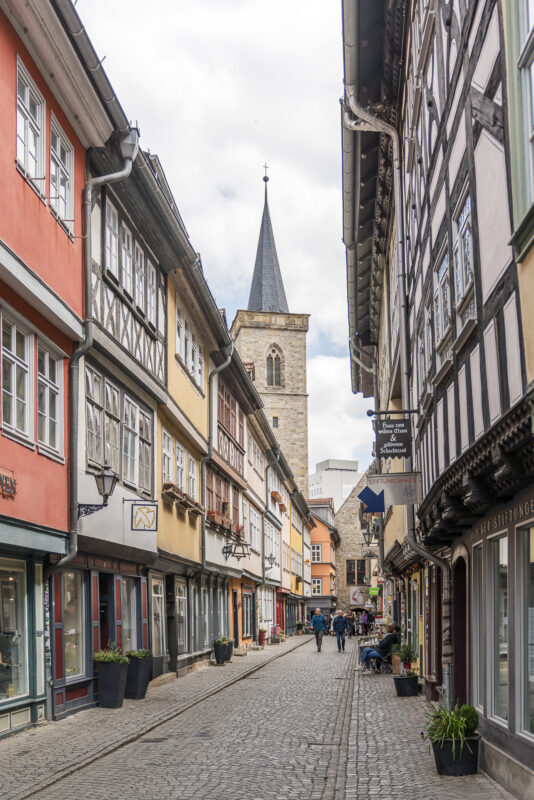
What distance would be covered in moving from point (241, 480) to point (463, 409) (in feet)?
73.6

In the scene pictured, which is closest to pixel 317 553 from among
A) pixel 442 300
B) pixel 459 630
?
pixel 459 630

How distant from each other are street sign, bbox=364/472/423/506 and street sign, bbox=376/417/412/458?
1.40ft

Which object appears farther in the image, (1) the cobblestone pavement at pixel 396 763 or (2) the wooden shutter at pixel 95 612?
(2) the wooden shutter at pixel 95 612

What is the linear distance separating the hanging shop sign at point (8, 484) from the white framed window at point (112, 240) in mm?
5089

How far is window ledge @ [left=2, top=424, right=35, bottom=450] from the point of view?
436 inches

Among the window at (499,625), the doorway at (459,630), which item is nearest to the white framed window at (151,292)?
the doorway at (459,630)

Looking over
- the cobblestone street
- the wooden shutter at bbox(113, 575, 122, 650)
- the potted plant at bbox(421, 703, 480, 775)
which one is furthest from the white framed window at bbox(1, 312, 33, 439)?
the potted plant at bbox(421, 703, 480, 775)

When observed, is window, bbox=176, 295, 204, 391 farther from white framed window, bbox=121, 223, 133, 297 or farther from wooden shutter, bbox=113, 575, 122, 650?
wooden shutter, bbox=113, 575, 122, 650

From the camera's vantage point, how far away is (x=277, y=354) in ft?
270

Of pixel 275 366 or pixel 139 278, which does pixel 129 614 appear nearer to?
pixel 139 278

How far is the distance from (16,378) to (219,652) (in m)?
16.7

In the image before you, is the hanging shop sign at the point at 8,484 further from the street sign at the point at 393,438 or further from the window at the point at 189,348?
the window at the point at 189,348

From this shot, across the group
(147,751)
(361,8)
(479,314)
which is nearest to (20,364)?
(147,751)

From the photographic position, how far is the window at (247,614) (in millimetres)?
35312
